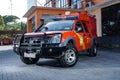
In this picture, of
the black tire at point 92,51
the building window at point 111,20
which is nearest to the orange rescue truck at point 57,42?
the black tire at point 92,51

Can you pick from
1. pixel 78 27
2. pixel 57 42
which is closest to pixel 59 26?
pixel 78 27

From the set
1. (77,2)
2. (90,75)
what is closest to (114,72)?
(90,75)

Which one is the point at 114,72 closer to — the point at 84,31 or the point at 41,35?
the point at 41,35

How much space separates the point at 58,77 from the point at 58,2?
88.7 feet

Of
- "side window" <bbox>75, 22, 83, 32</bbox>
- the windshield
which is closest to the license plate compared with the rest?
the windshield

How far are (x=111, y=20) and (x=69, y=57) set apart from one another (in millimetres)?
11226

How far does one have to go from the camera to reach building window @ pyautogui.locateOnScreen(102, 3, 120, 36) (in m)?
19.0

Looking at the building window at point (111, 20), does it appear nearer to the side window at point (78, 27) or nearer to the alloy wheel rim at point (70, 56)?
the side window at point (78, 27)

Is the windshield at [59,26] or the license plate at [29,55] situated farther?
the windshield at [59,26]

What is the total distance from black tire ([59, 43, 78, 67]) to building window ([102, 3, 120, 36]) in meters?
9.94

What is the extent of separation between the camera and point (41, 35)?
9.34m

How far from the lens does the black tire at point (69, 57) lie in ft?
30.3

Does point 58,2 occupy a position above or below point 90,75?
above

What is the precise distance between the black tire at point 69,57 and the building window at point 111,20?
9.94m
